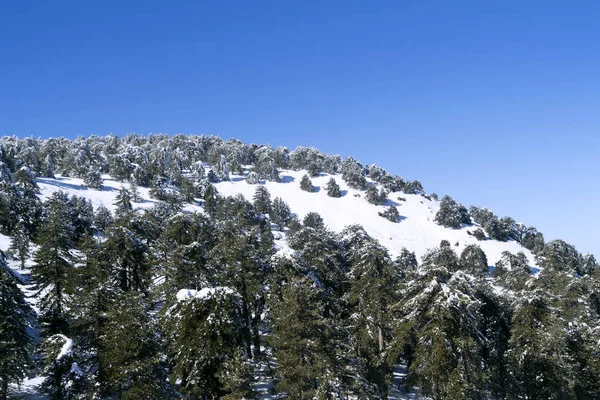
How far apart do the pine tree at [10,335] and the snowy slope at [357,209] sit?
263ft

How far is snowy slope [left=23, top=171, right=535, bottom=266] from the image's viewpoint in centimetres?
11619

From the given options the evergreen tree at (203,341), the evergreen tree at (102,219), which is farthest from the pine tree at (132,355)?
the evergreen tree at (102,219)

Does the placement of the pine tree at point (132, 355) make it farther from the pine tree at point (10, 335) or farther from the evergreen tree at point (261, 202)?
the evergreen tree at point (261, 202)

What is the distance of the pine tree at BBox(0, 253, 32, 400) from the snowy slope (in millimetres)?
80285

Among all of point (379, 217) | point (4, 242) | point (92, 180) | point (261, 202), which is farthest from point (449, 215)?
point (4, 242)

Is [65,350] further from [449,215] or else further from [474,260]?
[449,215]

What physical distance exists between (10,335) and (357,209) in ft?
416

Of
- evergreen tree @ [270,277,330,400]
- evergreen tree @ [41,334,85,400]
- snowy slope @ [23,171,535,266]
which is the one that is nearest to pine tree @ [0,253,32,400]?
evergreen tree @ [41,334,85,400]

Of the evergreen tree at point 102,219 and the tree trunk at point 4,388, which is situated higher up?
the evergreen tree at point 102,219

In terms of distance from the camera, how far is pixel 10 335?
26.6 m

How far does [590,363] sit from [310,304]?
30.3 metres

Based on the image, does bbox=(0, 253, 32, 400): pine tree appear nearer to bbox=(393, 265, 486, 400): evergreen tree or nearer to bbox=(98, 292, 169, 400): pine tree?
bbox=(98, 292, 169, 400): pine tree

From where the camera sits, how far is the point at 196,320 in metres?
26.0

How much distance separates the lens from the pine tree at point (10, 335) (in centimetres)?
2442
